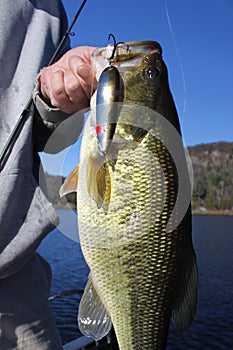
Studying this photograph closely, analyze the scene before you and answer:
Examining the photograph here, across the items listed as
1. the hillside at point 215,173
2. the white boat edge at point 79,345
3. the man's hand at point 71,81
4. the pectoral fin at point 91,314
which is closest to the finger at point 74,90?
the man's hand at point 71,81

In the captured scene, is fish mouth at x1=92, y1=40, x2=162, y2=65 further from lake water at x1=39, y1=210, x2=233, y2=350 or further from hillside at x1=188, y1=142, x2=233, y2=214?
hillside at x1=188, y1=142, x2=233, y2=214

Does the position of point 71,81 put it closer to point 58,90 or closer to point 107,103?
point 58,90

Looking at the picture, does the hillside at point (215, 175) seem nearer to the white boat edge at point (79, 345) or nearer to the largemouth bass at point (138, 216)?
the white boat edge at point (79, 345)

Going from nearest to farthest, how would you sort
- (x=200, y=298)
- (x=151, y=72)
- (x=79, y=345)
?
(x=151, y=72) < (x=79, y=345) < (x=200, y=298)

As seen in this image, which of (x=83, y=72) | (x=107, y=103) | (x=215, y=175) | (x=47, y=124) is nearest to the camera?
(x=107, y=103)

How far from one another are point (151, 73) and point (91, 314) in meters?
0.97

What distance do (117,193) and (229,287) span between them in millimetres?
20357

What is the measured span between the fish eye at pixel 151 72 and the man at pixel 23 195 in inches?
17.9

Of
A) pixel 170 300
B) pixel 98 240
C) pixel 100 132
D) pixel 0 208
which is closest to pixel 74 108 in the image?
pixel 100 132

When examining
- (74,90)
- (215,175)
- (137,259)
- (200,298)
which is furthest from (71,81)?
(215,175)

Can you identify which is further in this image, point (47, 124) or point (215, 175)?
point (215, 175)

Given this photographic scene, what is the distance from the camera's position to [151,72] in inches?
66.5

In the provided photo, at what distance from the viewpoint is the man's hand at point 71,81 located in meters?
1.57

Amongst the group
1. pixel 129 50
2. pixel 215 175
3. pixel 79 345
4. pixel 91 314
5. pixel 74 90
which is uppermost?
pixel 129 50
